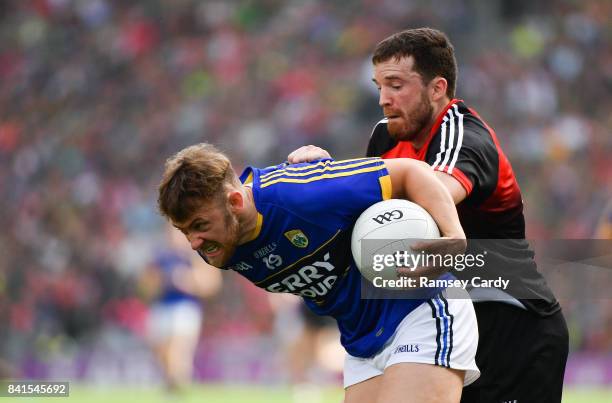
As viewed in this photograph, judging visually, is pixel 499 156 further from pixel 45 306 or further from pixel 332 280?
pixel 45 306

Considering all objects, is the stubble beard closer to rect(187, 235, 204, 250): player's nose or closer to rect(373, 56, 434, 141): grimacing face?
rect(373, 56, 434, 141): grimacing face

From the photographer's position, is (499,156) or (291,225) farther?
(499,156)

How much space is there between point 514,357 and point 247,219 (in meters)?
1.60

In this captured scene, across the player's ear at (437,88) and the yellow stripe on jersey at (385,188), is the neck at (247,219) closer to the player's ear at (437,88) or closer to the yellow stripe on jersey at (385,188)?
the yellow stripe on jersey at (385,188)

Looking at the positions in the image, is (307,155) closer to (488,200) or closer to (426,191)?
(426,191)

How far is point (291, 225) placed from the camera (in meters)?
4.53

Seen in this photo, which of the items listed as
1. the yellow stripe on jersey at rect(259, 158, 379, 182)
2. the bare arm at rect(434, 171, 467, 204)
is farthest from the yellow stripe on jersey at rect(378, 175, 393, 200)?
the bare arm at rect(434, 171, 467, 204)

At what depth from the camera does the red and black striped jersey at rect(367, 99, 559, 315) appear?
484cm

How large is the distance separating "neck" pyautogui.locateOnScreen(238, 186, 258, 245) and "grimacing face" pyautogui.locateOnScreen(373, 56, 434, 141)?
945 millimetres

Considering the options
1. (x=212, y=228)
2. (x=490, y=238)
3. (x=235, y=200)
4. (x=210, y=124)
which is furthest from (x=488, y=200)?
(x=210, y=124)

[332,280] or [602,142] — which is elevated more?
[602,142]

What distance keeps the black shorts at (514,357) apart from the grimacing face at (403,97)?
3.08 feet

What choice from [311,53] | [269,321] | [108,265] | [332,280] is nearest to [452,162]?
[332,280]

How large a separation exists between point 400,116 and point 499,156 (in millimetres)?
514
